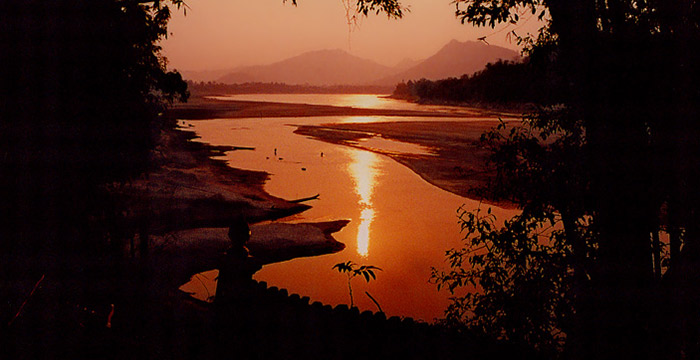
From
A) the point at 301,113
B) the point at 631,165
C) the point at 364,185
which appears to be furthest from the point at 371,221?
the point at 301,113

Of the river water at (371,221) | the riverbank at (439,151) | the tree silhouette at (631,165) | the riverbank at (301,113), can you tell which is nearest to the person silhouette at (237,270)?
the tree silhouette at (631,165)

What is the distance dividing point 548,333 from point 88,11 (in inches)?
353

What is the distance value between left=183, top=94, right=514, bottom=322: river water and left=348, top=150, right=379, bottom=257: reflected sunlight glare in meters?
Result: 0.05

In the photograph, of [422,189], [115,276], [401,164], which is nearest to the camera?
[115,276]

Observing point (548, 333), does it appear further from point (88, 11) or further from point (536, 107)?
point (88, 11)

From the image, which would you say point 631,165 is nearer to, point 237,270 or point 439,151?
point 237,270

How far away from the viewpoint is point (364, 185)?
31359mm

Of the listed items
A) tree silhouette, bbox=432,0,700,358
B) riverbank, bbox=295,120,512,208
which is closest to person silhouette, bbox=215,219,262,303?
tree silhouette, bbox=432,0,700,358

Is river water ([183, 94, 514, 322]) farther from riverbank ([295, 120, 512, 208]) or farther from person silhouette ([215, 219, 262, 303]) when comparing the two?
person silhouette ([215, 219, 262, 303])

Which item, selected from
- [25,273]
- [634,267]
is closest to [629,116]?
[634,267]

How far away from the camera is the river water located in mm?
15219

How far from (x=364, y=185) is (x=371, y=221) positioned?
27.3 ft

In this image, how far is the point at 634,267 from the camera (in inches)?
238

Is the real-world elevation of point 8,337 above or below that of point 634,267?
below
